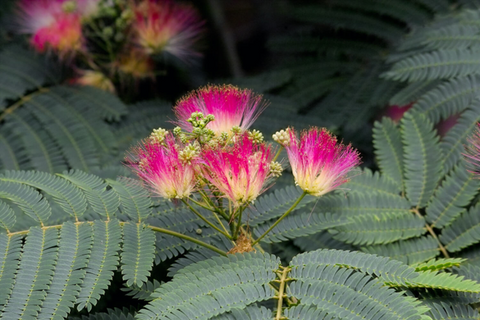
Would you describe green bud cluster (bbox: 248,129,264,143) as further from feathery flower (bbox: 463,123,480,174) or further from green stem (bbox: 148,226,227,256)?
feathery flower (bbox: 463,123,480,174)

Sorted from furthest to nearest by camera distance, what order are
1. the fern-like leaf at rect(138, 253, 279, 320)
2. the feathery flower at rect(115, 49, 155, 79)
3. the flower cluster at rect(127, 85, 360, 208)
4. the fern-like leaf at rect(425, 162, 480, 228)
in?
the feathery flower at rect(115, 49, 155, 79), the fern-like leaf at rect(425, 162, 480, 228), the flower cluster at rect(127, 85, 360, 208), the fern-like leaf at rect(138, 253, 279, 320)

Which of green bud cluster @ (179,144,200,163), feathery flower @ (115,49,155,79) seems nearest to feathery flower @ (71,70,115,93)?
feathery flower @ (115,49,155,79)

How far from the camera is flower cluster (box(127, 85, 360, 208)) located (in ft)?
4.64

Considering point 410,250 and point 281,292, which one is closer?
point 281,292

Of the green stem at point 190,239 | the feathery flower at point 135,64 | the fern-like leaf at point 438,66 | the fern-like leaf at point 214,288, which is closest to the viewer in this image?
the fern-like leaf at point 214,288

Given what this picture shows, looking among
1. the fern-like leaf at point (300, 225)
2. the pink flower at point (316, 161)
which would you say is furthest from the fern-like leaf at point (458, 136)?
the pink flower at point (316, 161)

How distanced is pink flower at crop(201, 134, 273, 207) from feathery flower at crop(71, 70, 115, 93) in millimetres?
1539

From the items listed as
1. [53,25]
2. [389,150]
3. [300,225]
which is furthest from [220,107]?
[53,25]

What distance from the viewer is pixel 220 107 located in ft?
5.28

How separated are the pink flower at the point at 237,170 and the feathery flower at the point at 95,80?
1539 mm

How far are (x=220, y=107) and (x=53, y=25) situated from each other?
1.54 meters

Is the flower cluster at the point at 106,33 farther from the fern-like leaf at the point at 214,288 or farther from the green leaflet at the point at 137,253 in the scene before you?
the fern-like leaf at the point at 214,288

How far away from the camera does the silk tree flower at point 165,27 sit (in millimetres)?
2766

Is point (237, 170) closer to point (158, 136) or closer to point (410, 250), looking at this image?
point (158, 136)
